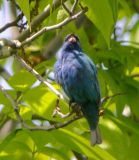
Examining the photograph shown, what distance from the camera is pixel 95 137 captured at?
240 centimetres

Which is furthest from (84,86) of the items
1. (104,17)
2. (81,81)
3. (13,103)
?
(104,17)

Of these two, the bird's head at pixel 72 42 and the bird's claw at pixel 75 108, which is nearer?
the bird's claw at pixel 75 108

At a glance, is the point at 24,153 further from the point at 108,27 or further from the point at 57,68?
the point at 108,27

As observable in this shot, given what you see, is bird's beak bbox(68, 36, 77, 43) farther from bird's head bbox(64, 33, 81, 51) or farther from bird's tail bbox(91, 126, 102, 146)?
bird's tail bbox(91, 126, 102, 146)

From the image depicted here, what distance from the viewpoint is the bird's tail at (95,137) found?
7.69ft

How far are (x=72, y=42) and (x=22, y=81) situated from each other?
0.42 metres

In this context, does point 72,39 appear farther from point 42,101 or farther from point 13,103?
point 13,103

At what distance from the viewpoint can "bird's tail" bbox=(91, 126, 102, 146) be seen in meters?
2.34

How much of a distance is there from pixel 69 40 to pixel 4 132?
1.33 m

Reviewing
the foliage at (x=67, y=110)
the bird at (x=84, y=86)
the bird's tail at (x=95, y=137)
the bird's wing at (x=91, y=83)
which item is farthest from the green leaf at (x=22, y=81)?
the bird's tail at (x=95, y=137)

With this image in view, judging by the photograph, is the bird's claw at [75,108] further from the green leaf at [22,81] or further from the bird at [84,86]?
the green leaf at [22,81]

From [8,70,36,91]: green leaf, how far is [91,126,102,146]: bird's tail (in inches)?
13.7

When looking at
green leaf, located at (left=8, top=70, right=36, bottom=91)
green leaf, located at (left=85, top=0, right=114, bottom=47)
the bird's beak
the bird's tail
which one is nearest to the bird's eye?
the bird's beak

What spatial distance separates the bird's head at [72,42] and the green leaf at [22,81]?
1.18ft
